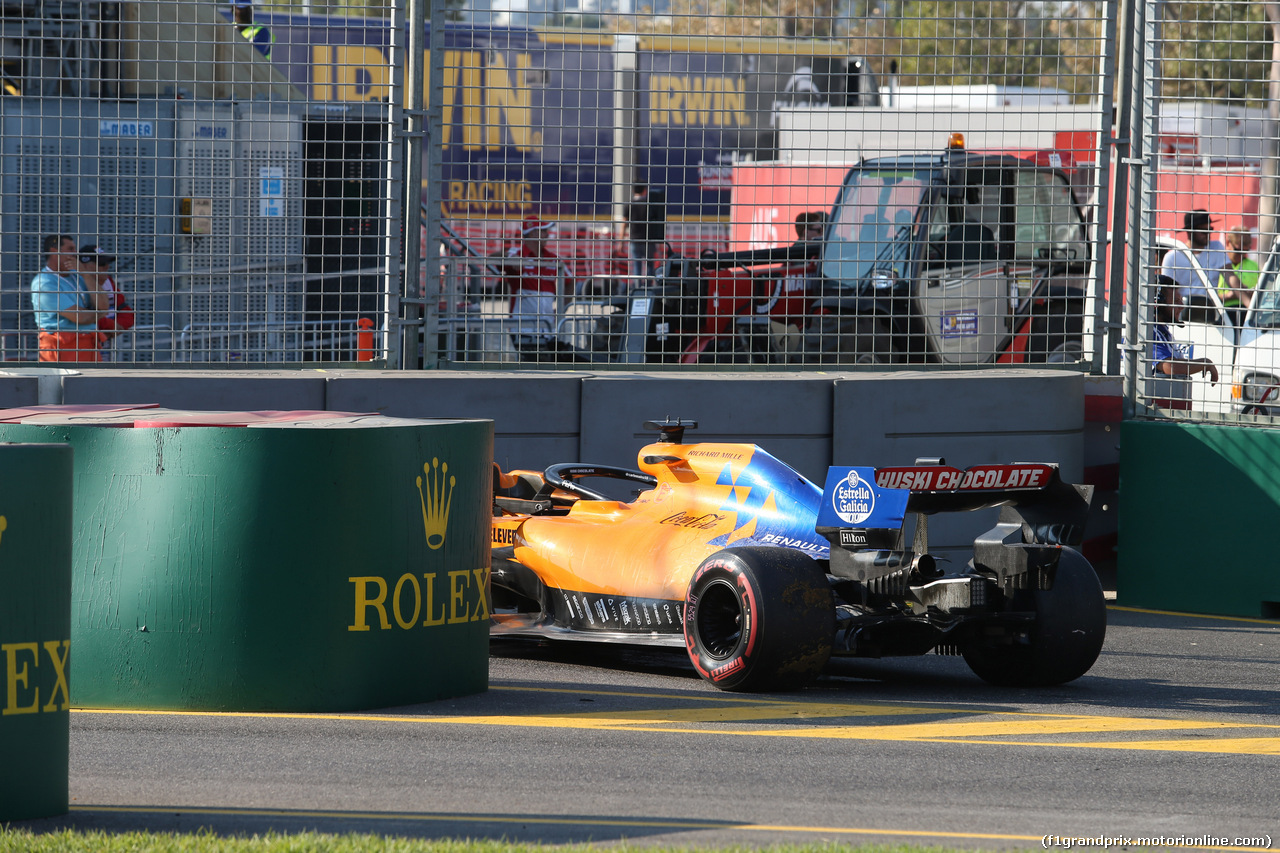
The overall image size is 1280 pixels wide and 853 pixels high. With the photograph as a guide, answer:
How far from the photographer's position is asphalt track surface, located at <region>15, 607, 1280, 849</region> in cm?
450

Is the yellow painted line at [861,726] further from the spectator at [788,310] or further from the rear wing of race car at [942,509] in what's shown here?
the spectator at [788,310]

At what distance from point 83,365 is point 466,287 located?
2.48 metres

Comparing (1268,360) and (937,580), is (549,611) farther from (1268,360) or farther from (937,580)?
(1268,360)

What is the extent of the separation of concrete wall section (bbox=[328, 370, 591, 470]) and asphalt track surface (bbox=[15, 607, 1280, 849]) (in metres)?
2.48

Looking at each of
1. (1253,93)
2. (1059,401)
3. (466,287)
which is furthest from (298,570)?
(1253,93)

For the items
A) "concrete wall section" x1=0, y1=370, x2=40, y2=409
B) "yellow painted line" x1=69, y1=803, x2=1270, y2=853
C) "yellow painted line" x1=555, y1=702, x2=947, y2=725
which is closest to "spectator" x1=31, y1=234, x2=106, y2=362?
"concrete wall section" x1=0, y1=370, x2=40, y2=409

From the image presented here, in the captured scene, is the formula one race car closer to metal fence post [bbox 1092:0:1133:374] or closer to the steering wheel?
the steering wheel

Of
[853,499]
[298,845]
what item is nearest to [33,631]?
[298,845]

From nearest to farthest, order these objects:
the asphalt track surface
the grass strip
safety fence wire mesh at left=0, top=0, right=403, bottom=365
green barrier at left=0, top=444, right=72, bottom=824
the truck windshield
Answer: the grass strip < green barrier at left=0, top=444, right=72, bottom=824 < the asphalt track surface < safety fence wire mesh at left=0, top=0, right=403, bottom=365 < the truck windshield

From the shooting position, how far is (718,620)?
6.82m

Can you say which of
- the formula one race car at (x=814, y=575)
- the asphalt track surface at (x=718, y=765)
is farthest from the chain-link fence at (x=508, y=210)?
the asphalt track surface at (x=718, y=765)

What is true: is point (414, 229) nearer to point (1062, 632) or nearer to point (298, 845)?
point (1062, 632)

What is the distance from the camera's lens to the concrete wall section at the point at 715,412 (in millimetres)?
9508

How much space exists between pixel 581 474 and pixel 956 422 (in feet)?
8.79
